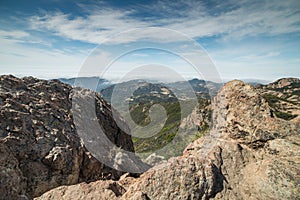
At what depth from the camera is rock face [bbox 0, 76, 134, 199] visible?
944 cm

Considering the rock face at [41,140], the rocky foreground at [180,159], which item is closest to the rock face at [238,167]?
the rocky foreground at [180,159]

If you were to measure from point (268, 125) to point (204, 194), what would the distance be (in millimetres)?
4285

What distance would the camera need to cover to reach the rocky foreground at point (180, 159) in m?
7.38

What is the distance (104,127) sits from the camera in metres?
14.9

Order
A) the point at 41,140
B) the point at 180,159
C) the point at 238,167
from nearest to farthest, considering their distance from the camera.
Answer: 1. the point at 180,159
2. the point at 238,167
3. the point at 41,140

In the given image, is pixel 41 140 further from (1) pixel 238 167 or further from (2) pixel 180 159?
(1) pixel 238 167

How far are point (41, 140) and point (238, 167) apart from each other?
352 inches

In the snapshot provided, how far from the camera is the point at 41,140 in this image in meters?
10.3

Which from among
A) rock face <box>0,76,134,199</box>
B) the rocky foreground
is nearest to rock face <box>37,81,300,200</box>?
the rocky foreground

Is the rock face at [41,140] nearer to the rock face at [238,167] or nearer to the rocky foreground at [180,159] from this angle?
the rocky foreground at [180,159]

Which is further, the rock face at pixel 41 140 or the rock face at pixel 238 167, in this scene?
the rock face at pixel 41 140

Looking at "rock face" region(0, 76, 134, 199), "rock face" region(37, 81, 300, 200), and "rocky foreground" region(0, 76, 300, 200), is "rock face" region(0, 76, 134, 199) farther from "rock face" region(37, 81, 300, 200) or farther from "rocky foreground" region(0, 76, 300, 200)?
"rock face" region(37, 81, 300, 200)

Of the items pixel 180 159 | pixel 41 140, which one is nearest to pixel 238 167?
pixel 180 159

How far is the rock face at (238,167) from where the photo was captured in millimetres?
7383
